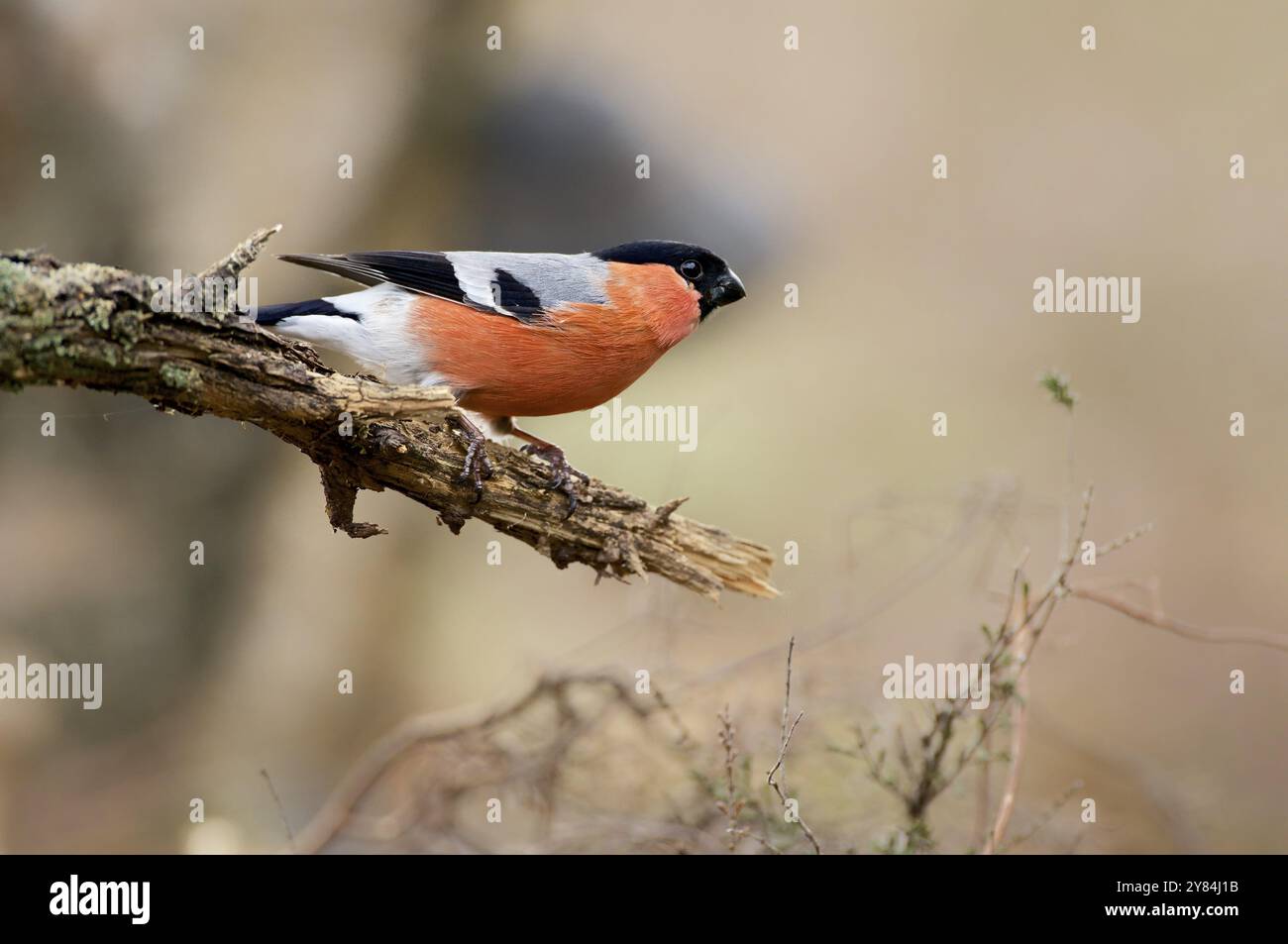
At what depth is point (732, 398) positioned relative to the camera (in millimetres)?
9008

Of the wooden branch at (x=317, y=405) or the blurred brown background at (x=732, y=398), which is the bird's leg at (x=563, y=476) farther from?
the blurred brown background at (x=732, y=398)

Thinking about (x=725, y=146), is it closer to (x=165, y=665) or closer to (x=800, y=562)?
(x=800, y=562)

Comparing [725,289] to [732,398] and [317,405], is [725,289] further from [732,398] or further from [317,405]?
[732,398]

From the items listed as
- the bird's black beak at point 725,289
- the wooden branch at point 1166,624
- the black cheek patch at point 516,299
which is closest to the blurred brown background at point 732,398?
the wooden branch at point 1166,624

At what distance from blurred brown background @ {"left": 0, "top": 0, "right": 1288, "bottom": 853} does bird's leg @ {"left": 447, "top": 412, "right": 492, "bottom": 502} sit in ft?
5.49

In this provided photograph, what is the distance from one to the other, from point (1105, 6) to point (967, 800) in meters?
8.42

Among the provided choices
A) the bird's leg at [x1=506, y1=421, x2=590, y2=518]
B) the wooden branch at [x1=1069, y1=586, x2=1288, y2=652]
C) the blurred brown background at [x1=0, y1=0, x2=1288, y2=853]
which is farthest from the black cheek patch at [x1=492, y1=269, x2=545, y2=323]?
the wooden branch at [x1=1069, y1=586, x2=1288, y2=652]

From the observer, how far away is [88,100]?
6.09 meters

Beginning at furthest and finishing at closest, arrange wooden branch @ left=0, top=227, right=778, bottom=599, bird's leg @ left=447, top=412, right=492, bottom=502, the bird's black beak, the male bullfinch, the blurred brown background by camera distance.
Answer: the blurred brown background
the bird's black beak
the male bullfinch
bird's leg @ left=447, top=412, right=492, bottom=502
wooden branch @ left=0, top=227, right=778, bottom=599

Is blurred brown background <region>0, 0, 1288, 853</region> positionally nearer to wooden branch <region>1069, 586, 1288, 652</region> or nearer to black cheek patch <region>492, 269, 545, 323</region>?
wooden branch <region>1069, 586, 1288, 652</region>

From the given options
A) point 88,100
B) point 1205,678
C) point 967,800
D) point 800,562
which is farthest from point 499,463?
point 1205,678

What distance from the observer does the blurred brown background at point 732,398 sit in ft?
20.1

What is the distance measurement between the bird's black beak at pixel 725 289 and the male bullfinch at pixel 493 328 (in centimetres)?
32

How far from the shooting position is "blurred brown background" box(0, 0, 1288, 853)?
6137 mm
